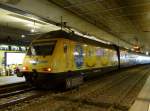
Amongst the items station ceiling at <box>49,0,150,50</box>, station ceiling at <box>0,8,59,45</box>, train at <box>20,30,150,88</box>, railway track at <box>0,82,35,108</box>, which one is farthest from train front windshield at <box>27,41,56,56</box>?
station ceiling at <box>0,8,59,45</box>

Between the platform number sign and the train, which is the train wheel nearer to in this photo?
the train

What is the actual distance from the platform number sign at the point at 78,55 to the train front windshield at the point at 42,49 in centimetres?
165

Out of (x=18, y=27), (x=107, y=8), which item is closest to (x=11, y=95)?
(x=107, y=8)

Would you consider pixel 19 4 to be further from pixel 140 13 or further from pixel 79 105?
pixel 140 13

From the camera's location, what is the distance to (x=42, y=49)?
10.5m

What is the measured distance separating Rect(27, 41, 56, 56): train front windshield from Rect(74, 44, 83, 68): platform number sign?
1652 mm

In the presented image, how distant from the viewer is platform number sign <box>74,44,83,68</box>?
1148 centimetres

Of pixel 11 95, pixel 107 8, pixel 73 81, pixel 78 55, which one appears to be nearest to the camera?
pixel 11 95

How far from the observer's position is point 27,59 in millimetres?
10898

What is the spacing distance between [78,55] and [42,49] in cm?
220

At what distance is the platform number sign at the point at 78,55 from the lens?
37.7 feet

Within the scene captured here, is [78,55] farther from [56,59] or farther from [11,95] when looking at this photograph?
[11,95]

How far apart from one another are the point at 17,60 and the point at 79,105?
1304 cm

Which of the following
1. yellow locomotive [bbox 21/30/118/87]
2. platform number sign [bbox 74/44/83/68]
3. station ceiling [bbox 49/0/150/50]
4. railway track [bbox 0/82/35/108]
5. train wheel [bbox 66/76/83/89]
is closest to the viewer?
railway track [bbox 0/82/35/108]
